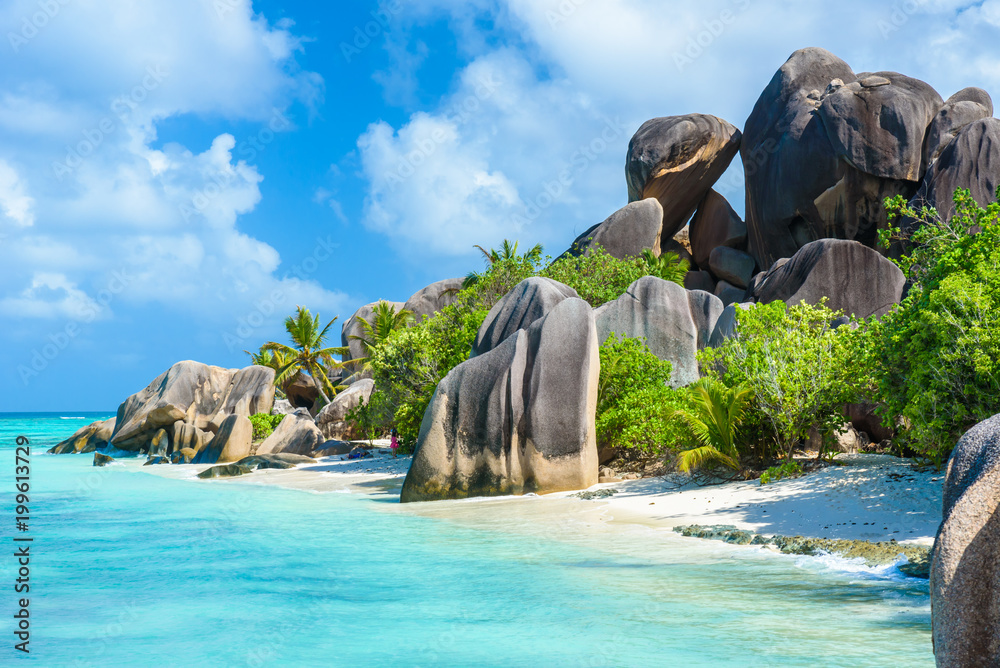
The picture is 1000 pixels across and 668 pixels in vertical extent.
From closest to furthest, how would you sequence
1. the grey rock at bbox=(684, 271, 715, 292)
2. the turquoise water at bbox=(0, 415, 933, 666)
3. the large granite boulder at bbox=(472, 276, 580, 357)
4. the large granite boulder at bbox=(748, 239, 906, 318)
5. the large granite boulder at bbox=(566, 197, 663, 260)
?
the turquoise water at bbox=(0, 415, 933, 666)
the large granite boulder at bbox=(472, 276, 580, 357)
the large granite boulder at bbox=(748, 239, 906, 318)
the large granite boulder at bbox=(566, 197, 663, 260)
the grey rock at bbox=(684, 271, 715, 292)

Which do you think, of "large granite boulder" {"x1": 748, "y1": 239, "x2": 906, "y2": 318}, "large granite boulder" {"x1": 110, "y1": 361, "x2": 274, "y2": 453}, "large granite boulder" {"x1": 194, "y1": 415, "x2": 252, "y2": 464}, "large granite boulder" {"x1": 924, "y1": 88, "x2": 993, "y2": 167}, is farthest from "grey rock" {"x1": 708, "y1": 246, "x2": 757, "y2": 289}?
"large granite boulder" {"x1": 110, "y1": 361, "x2": 274, "y2": 453}

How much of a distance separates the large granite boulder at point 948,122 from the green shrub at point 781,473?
18.9m

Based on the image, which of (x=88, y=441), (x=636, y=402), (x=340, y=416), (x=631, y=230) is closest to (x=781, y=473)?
(x=636, y=402)

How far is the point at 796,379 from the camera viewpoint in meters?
10.7

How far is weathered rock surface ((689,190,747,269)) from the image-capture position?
31672mm

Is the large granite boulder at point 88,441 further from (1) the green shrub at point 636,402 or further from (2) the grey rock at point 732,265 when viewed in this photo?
(1) the green shrub at point 636,402

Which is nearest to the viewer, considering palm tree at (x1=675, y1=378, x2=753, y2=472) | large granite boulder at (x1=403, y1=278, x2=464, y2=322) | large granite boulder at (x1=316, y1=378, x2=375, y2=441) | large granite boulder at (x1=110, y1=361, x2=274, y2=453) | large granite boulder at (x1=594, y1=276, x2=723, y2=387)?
palm tree at (x1=675, y1=378, x2=753, y2=472)

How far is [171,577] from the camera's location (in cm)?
840

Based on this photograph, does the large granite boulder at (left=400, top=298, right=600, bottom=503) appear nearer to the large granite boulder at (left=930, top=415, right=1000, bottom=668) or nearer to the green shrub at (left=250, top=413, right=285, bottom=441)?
the large granite boulder at (left=930, top=415, right=1000, bottom=668)

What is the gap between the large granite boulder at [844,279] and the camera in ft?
66.0

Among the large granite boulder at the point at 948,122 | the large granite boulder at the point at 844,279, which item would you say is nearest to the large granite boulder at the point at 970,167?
the large granite boulder at the point at 948,122

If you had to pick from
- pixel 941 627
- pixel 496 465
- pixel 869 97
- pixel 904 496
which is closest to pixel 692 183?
pixel 869 97

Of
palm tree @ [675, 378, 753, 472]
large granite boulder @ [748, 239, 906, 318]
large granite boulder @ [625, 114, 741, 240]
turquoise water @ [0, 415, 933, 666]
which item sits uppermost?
large granite boulder @ [625, 114, 741, 240]

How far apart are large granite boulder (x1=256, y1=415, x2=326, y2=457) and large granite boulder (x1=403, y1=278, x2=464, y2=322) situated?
43.8ft
